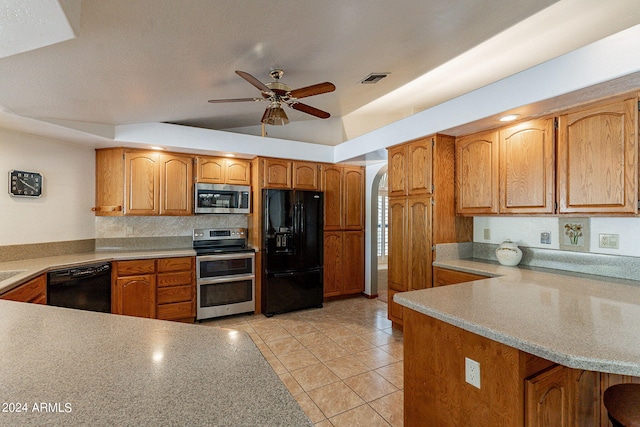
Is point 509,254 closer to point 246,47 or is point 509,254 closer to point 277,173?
point 246,47

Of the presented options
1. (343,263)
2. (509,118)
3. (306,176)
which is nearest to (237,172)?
(306,176)

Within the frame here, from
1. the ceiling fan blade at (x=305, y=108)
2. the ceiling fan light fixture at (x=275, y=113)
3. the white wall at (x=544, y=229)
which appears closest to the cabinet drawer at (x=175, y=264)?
the ceiling fan light fixture at (x=275, y=113)

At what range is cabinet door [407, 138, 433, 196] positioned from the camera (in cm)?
290

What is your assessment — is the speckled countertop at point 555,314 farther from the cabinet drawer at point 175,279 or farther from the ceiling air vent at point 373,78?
the cabinet drawer at point 175,279

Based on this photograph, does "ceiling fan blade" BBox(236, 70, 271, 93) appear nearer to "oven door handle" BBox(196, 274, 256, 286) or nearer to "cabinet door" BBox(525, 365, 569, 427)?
"cabinet door" BBox(525, 365, 569, 427)

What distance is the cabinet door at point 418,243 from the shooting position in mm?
2938

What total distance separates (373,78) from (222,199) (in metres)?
2.37

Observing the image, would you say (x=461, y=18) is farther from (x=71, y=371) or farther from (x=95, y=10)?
(x=71, y=371)

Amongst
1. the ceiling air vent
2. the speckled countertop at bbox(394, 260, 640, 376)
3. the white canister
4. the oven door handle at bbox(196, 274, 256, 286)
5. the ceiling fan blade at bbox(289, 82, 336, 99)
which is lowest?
the oven door handle at bbox(196, 274, 256, 286)

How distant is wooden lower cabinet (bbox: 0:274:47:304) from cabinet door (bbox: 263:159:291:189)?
7.80 ft

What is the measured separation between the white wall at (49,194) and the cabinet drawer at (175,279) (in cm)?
112

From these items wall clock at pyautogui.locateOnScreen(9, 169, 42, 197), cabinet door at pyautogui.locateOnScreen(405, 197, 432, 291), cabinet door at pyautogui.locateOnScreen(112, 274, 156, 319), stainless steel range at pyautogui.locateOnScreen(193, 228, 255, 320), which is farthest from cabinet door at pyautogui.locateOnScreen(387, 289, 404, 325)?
wall clock at pyautogui.locateOnScreen(9, 169, 42, 197)

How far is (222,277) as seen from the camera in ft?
11.9

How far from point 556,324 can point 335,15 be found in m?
1.88
